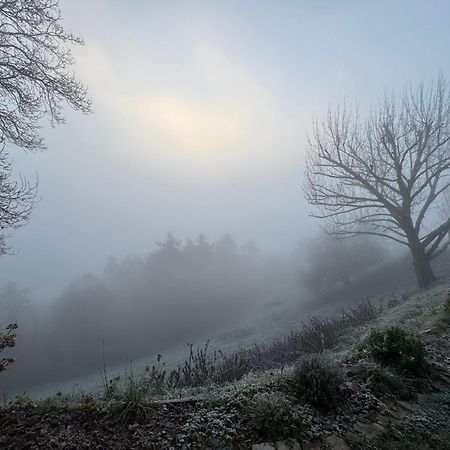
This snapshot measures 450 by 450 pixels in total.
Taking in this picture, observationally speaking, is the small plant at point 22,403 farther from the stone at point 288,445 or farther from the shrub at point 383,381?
the shrub at point 383,381

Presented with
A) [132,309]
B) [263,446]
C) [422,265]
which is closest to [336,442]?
[263,446]

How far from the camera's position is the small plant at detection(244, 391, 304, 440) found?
11.3 ft

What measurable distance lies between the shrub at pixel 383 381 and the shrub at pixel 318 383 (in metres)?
0.53

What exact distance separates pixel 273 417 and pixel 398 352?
8.05 feet

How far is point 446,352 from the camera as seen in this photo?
19.6 ft

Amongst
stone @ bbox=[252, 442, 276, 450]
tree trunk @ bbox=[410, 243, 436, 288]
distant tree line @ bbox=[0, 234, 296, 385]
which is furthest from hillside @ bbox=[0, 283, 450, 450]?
distant tree line @ bbox=[0, 234, 296, 385]

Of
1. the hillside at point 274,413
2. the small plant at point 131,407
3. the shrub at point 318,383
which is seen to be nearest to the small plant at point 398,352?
the hillside at point 274,413

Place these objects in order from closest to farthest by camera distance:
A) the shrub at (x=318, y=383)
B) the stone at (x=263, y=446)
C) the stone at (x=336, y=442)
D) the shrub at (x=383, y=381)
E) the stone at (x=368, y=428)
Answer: the stone at (x=263, y=446)
the stone at (x=336, y=442)
the stone at (x=368, y=428)
the shrub at (x=318, y=383)
the shrub at (x=383, y=381)

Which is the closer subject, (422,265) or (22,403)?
(22,403)

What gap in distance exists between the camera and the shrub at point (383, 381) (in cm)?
441

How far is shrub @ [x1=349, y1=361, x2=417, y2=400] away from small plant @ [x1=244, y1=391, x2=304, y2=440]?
1.30 meters

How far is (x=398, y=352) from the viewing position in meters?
4.97

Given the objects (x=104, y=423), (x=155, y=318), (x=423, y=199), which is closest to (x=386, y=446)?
(x=104, y=423)

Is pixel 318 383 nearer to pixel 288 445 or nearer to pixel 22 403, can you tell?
pixel 288 445
